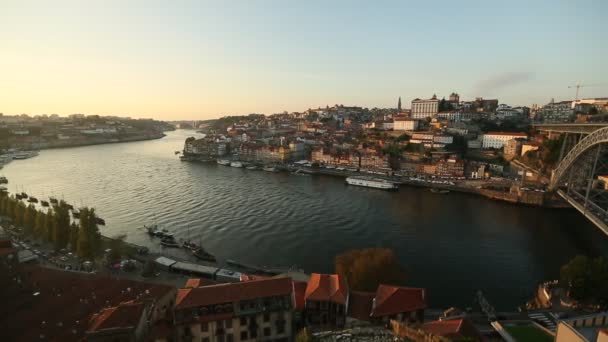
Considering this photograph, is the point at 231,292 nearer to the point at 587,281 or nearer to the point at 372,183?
the point at 587,281

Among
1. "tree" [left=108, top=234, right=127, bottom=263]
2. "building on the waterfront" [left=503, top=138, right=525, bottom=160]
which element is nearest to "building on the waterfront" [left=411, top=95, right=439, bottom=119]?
"building on the waterfront" [left=503, top=138, right=525, bottom=160]

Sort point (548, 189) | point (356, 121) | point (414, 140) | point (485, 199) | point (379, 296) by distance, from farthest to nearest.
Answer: point (356, 121), point (414, 140), point (485, 199), point (548, 189), point (379, 296)

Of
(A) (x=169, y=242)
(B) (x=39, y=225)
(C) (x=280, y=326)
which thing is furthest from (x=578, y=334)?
(B) (x=39, y=225)

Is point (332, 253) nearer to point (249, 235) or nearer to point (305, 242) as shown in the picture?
point (305, 242)

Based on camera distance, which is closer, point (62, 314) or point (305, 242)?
point (62, 314)

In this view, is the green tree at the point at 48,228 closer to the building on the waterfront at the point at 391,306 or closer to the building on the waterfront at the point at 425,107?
the building on the waterfront at the point at 391,306

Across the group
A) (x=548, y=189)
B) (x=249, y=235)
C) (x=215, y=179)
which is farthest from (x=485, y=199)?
(x=215, y=179)
